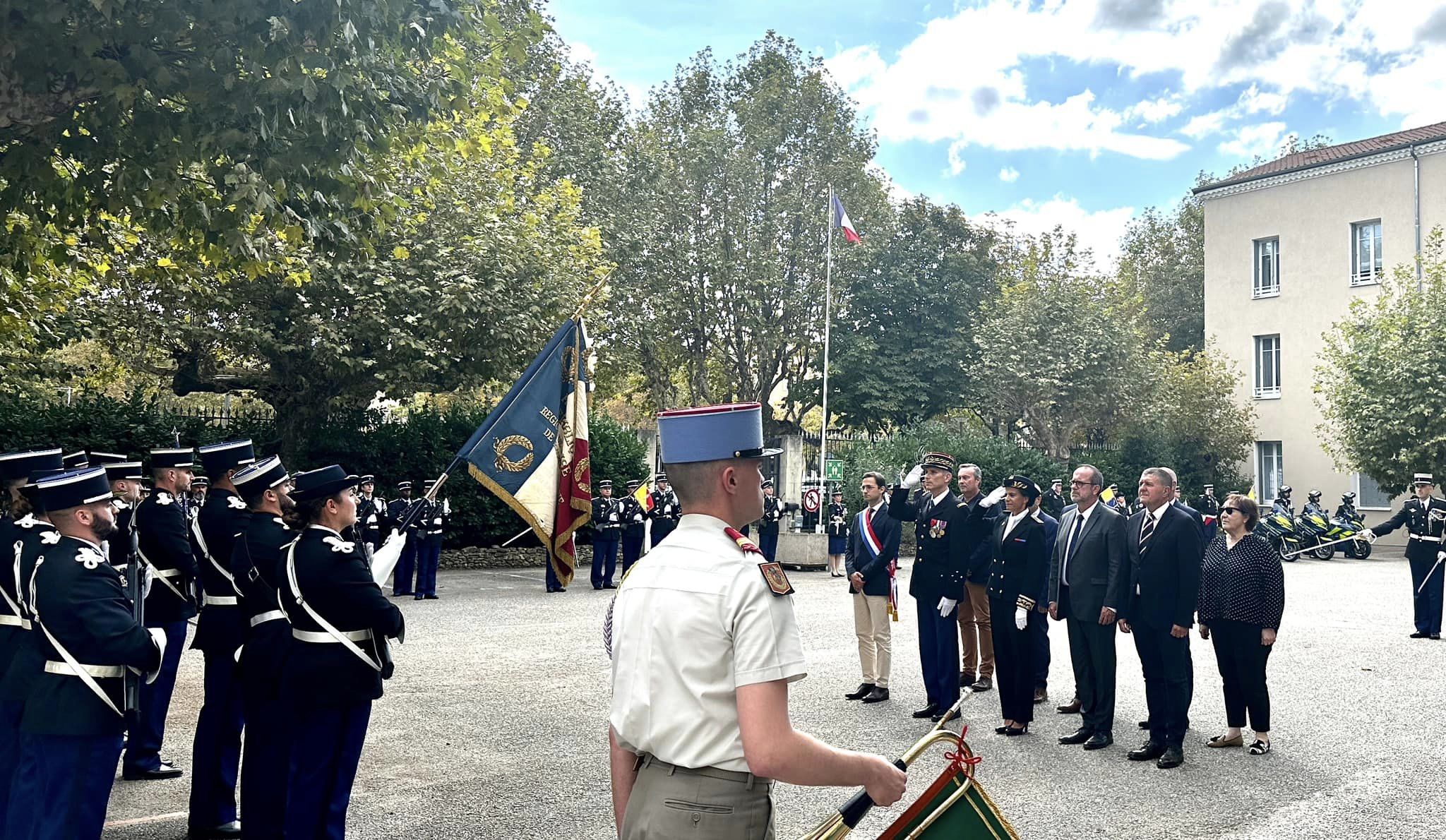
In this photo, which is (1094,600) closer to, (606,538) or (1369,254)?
(606,538)

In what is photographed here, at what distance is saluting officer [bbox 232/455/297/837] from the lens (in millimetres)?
5457

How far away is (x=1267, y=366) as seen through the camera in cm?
3944

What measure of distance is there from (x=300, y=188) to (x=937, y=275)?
3315 cm

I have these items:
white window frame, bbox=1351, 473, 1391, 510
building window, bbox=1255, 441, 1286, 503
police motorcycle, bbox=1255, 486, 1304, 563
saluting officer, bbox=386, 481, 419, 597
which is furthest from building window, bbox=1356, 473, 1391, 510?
saluting officer, bbox=386, 481, 419, 597

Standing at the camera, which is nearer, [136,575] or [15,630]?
[15,630]

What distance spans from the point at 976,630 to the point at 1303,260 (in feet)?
106

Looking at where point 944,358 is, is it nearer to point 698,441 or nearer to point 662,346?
point 662,346

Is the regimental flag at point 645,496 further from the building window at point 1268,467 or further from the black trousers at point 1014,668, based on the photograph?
the building window at point 1268,467

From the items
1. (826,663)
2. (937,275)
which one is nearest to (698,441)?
(826,663)

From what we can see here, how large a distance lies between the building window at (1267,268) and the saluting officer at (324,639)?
128ft

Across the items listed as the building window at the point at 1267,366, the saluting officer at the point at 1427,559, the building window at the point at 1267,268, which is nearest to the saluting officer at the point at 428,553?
the saluting officer at the point at 1427,559

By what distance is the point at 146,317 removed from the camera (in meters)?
20.3

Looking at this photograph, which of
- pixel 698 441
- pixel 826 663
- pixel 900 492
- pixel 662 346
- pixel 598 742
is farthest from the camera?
pixel 662 346

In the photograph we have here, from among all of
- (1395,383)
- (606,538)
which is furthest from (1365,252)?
(606,538)
